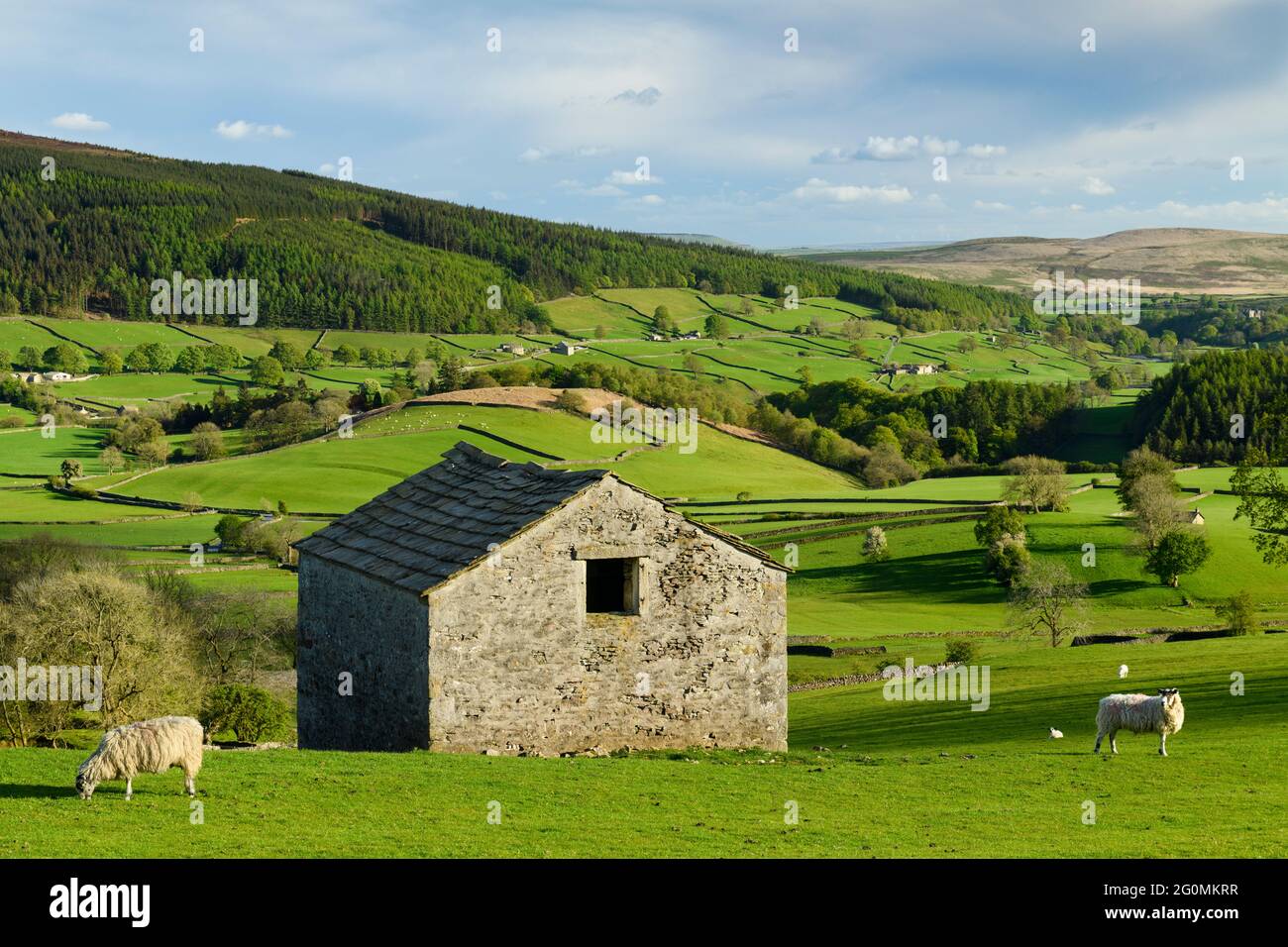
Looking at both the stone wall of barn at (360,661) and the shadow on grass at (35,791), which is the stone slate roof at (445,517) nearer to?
the stone wall of barn at (360,661)

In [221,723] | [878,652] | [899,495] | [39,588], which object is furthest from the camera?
[899,495]

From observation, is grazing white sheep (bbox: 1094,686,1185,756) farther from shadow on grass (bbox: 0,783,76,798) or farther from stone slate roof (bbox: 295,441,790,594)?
shadow on grass (bbox: 0,783,76,798)

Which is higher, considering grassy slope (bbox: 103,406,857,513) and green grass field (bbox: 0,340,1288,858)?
grassy slope (bbox: 103,406,857,513)

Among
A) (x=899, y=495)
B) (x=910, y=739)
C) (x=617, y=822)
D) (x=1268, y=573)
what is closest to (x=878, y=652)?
(x=910, y=739)

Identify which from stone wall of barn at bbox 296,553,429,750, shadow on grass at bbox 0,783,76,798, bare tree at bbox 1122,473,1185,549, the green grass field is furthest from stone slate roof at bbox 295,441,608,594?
bare tree at bbox 1122,473,1185,549

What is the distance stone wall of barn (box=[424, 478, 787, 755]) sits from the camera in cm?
2567

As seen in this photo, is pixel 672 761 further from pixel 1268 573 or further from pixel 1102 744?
pixel 1268 573

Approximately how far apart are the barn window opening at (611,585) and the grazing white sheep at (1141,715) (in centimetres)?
934

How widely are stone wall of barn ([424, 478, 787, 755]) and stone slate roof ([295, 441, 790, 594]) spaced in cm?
46

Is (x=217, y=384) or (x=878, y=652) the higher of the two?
(x=217, y=384)

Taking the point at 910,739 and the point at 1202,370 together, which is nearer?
the point at 910,739

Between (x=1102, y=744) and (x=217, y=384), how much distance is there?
16590 centimetres

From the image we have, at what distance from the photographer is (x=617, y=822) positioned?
18359mm

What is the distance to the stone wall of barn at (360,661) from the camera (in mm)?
26156
